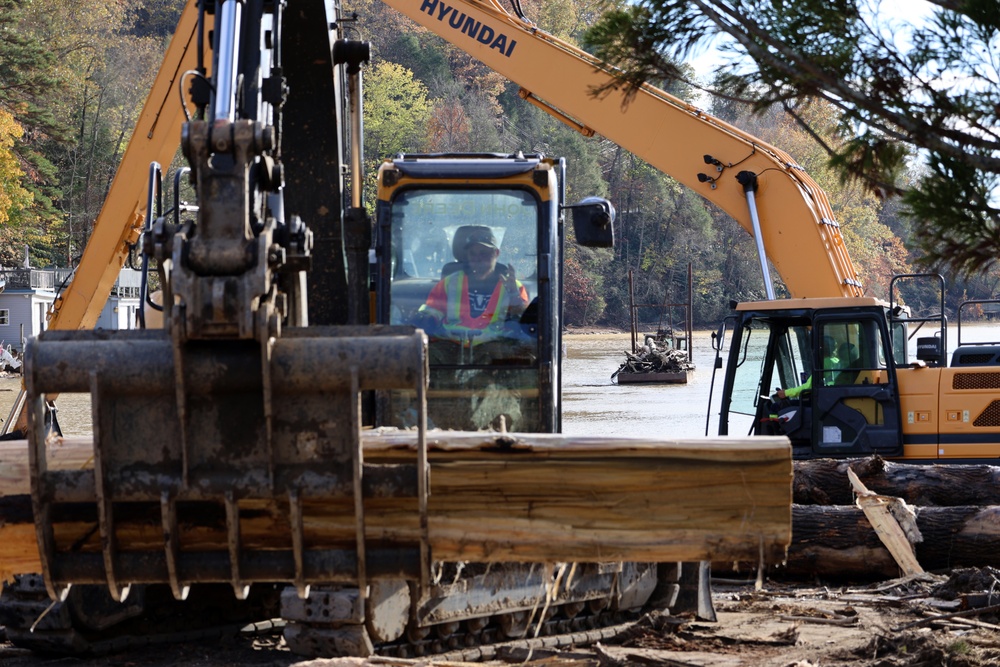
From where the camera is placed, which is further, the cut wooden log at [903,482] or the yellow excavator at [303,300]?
the cut wooden log at [903,482]

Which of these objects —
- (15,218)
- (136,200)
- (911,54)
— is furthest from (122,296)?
(911,54)

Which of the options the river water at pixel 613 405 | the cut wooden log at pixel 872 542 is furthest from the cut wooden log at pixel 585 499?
the river water at pixel 613 405

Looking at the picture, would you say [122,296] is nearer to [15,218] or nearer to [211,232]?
[15,218]

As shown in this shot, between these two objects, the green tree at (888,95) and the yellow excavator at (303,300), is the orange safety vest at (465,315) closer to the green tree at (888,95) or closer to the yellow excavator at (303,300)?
the yellow excavator at (303,300)

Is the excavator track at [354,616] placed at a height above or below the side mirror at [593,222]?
below

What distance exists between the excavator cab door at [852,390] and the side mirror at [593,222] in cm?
425

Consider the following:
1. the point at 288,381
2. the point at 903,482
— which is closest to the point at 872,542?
the point at 903,482

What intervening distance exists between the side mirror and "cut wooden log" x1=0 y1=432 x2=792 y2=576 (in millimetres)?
3370

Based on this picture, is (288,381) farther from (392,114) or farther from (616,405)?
(392,114)

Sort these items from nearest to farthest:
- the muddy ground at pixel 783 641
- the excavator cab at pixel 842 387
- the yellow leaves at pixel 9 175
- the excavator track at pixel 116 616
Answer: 1. the muddy ground at pixel 783 641
2. the excavator track at pixel 116 616
3. the excavator cab at pixel 842 387
4. the yellow leaves at pixel 9 175

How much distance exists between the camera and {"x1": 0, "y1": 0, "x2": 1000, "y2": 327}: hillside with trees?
2130 inches

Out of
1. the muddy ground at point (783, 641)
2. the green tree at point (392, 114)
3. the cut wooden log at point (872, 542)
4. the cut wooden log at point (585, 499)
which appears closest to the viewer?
the cut wooden log at point (585, 499)

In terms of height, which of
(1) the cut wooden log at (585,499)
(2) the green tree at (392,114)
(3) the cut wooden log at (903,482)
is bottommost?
(3) the cut wooden log at (903,482)

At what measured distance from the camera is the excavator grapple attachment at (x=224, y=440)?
3754 mm
